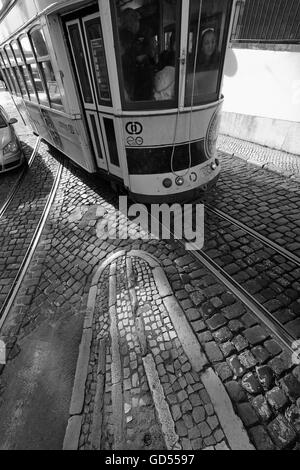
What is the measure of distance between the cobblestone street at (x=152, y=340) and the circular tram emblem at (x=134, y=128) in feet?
5.53

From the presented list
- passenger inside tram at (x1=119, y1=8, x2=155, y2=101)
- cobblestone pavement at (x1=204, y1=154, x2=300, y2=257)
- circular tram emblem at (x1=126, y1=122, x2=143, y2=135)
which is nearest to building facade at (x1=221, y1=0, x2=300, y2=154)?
cobblestone pavement at (x1=204, y1=154, x2=300, y2=257)

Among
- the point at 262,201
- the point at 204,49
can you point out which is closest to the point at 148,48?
the point at 204,49

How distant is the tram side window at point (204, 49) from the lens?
3.38 m

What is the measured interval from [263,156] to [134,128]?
459cm

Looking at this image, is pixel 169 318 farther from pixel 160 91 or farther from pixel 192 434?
pixel 160 91

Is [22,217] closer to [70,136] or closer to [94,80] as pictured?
[70,136]

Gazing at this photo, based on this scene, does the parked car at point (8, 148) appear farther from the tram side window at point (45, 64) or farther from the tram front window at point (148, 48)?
the tram front window at point (148, 48)

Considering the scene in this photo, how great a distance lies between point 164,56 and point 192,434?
4.45m

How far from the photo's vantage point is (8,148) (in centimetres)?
722

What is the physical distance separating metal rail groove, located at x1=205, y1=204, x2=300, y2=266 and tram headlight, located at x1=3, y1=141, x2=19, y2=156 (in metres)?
5.91

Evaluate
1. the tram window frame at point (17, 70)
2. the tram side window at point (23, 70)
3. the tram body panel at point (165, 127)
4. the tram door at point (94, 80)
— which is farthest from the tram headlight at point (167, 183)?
the tram window frame at point (17, 70)

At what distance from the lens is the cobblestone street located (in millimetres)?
2352

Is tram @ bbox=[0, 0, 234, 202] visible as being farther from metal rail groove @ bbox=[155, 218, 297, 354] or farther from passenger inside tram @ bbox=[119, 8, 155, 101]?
metal rail groove @ bbox=[155, 218, 297, 354]

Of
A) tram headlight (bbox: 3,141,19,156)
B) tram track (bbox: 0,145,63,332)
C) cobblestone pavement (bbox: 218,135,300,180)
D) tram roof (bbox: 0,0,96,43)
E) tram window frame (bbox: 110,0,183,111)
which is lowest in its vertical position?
tram track (bbox: 0,145,63,332)
